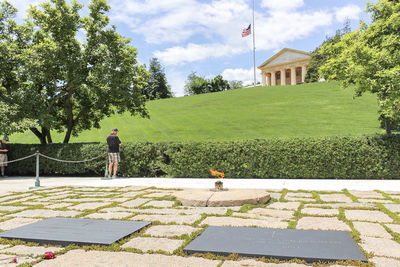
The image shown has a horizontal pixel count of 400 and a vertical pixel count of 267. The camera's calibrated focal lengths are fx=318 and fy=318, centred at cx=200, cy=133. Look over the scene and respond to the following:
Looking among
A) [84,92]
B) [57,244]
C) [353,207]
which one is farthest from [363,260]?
[84,92]

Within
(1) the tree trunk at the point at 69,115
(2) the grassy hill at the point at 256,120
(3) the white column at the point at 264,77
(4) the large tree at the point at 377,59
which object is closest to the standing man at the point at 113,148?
(1) the tree trunk at the point at 69,115

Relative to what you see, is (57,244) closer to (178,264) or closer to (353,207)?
(178,264)

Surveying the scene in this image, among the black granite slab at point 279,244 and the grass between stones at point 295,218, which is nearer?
the black granite slab at point 279,244

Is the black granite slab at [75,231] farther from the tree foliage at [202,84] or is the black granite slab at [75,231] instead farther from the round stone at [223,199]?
the tree foliage at [202,84]

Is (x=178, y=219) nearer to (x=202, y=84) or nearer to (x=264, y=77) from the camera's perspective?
(x=264, y=77)

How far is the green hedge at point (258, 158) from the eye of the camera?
10180 millimetres

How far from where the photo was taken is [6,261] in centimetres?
329

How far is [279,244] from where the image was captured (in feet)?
11.6

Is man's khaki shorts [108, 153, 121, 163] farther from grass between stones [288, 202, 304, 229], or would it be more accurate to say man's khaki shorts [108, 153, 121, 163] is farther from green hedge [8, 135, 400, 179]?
grass between stones [288, 202, 304, 229]

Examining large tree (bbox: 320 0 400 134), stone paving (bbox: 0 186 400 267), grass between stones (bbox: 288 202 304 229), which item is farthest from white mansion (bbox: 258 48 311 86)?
grass between stones (bbox: 288 202 304 229)

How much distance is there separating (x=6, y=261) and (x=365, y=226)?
174 inches

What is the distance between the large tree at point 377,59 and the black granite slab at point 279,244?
8.04m

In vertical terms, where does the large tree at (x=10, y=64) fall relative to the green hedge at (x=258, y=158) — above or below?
above

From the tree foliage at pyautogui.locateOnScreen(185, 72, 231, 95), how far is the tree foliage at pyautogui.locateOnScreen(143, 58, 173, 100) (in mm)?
18324
